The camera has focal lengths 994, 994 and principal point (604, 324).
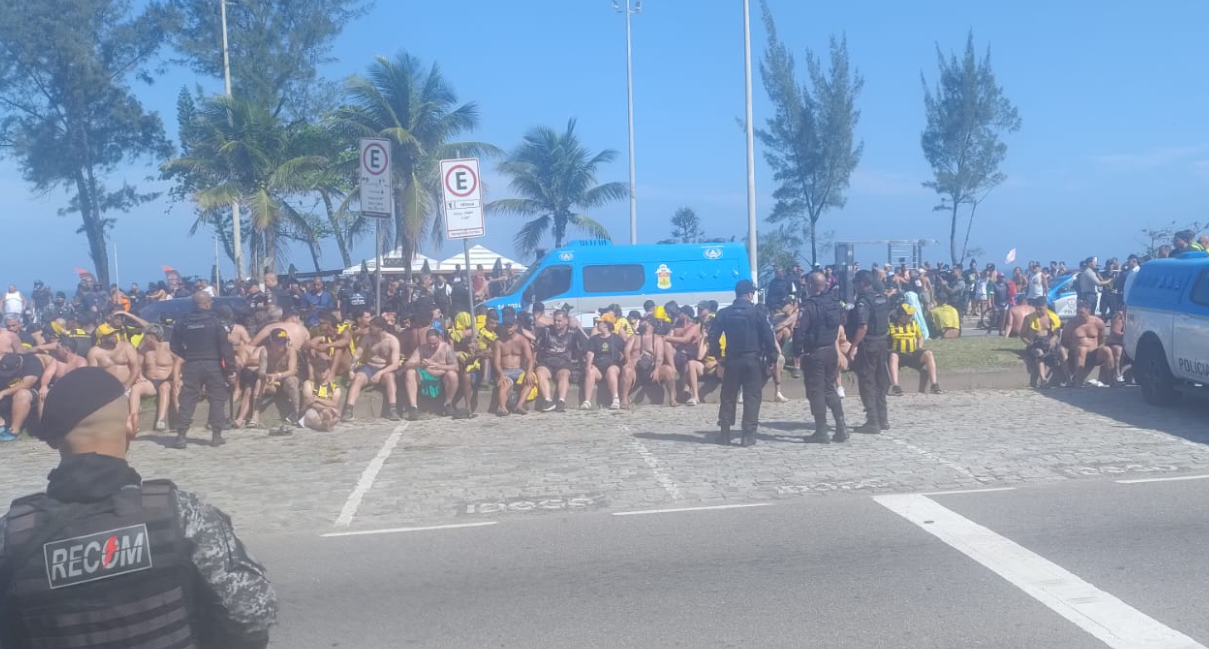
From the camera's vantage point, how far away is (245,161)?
81.5ft

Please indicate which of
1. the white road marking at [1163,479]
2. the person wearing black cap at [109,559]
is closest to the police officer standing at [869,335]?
the white road marking at [1163,479]

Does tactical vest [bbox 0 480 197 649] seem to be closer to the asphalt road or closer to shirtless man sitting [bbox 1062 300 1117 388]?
the asphalt road

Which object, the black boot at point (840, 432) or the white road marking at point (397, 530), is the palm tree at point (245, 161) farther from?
the white road marking at point (397, 530)

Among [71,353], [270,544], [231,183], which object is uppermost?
[231,183]

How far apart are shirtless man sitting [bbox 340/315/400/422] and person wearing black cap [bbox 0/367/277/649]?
36.4 ft

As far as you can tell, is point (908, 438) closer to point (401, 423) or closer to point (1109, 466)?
point (1109, 466)

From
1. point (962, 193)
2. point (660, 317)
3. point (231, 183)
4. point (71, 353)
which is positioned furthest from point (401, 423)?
point (962, 193)

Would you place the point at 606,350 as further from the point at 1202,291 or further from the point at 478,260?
the point at 478,260

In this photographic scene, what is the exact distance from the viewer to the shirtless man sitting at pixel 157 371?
43.0ft

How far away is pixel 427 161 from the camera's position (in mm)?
27531

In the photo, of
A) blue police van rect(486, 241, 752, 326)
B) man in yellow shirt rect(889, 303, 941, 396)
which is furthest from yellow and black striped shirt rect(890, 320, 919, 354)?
blue police van rect(486, 241, 752, 326)

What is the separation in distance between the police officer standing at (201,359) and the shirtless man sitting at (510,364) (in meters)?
3.61

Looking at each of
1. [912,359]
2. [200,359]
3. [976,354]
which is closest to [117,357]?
[200,359]

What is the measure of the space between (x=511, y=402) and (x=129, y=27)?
2967 centimetres
